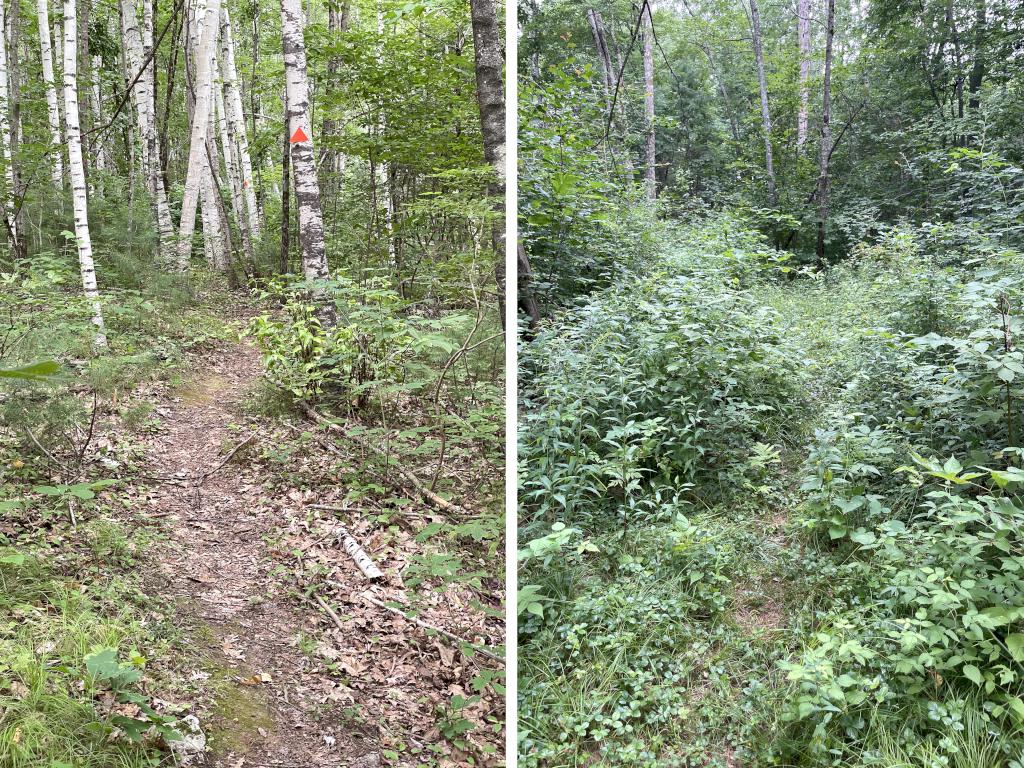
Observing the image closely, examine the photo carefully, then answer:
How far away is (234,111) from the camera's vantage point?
9.92 meters

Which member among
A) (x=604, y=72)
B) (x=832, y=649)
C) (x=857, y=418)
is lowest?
(x=832, y=649)

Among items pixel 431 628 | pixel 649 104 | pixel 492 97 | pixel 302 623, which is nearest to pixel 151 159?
pixel 492 97

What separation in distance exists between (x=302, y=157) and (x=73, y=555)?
3022 mm

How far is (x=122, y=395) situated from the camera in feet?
14.2

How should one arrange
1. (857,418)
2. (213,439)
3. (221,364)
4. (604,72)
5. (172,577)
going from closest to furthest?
1. (604,72)
2. (857,418)
3. (172,577)
4. (213,439)
5. (221,364)

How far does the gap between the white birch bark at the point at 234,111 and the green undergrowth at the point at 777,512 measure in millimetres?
9112

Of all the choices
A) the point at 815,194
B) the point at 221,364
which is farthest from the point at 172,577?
the point at 221,364

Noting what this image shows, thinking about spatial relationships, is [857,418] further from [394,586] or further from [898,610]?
[394,586]

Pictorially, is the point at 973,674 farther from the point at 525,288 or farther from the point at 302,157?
the point at 302,157

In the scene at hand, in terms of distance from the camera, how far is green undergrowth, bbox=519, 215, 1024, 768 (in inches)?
59.4

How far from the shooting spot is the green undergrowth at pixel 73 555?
68.3 inches

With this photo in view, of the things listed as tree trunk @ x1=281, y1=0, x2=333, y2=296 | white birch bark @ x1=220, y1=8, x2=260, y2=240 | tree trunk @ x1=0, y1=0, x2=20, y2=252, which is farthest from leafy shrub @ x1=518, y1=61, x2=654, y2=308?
white birch bark @ x1=220, y1=8, x2=260, y2=240

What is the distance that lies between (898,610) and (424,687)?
5.16 feet

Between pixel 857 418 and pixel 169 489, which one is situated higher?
pixel 857 418
